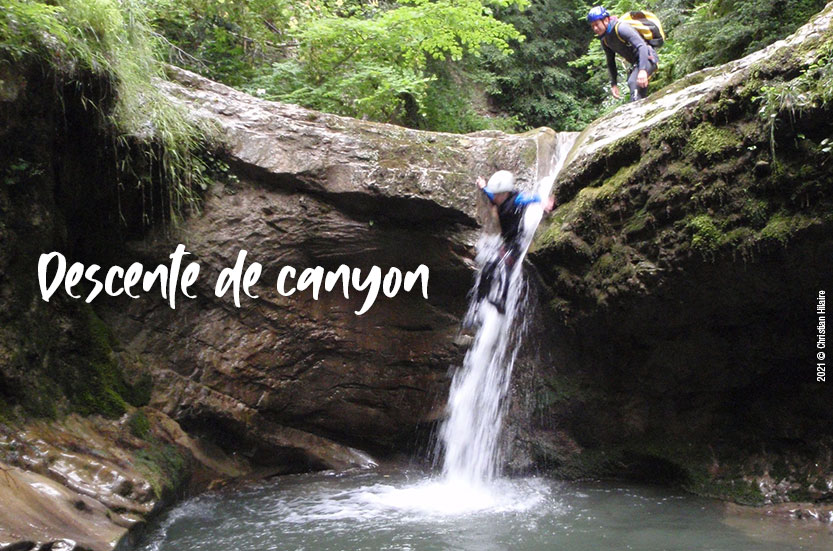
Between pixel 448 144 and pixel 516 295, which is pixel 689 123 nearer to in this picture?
pixel 516 295

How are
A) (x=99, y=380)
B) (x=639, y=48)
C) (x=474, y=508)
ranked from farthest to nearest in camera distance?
(x=639, y=48), (x=99, y=380), (x=474, y=508)

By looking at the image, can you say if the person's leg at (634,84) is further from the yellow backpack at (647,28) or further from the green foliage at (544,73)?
the green foliage at (544,73)

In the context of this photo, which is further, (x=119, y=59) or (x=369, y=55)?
(x=369, y=55)

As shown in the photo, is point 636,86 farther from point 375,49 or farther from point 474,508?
point 474,508

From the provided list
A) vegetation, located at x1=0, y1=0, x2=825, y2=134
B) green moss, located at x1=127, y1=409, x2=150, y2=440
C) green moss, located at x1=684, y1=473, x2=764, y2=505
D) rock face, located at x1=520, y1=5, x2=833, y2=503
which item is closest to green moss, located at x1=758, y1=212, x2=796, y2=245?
rock face, located at x1=520, y1=5, x2=833, y2=503

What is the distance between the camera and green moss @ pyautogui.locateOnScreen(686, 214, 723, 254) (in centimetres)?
449

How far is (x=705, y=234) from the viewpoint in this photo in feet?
14.9

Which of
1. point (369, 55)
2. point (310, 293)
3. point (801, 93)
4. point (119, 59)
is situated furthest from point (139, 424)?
point (369, 55)

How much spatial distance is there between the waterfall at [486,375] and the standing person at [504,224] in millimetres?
44

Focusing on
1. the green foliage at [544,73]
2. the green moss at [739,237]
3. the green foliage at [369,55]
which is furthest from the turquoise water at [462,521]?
the green foliage at [544,73]

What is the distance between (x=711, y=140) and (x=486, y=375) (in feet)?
10.4

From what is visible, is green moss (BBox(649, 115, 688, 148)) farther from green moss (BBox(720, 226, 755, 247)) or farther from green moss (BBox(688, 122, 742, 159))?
green moss (BBox(720, 226, 755, 247))

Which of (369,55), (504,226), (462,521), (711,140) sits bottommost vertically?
(462,521)

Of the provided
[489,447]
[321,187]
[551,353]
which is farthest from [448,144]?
[489,447]
